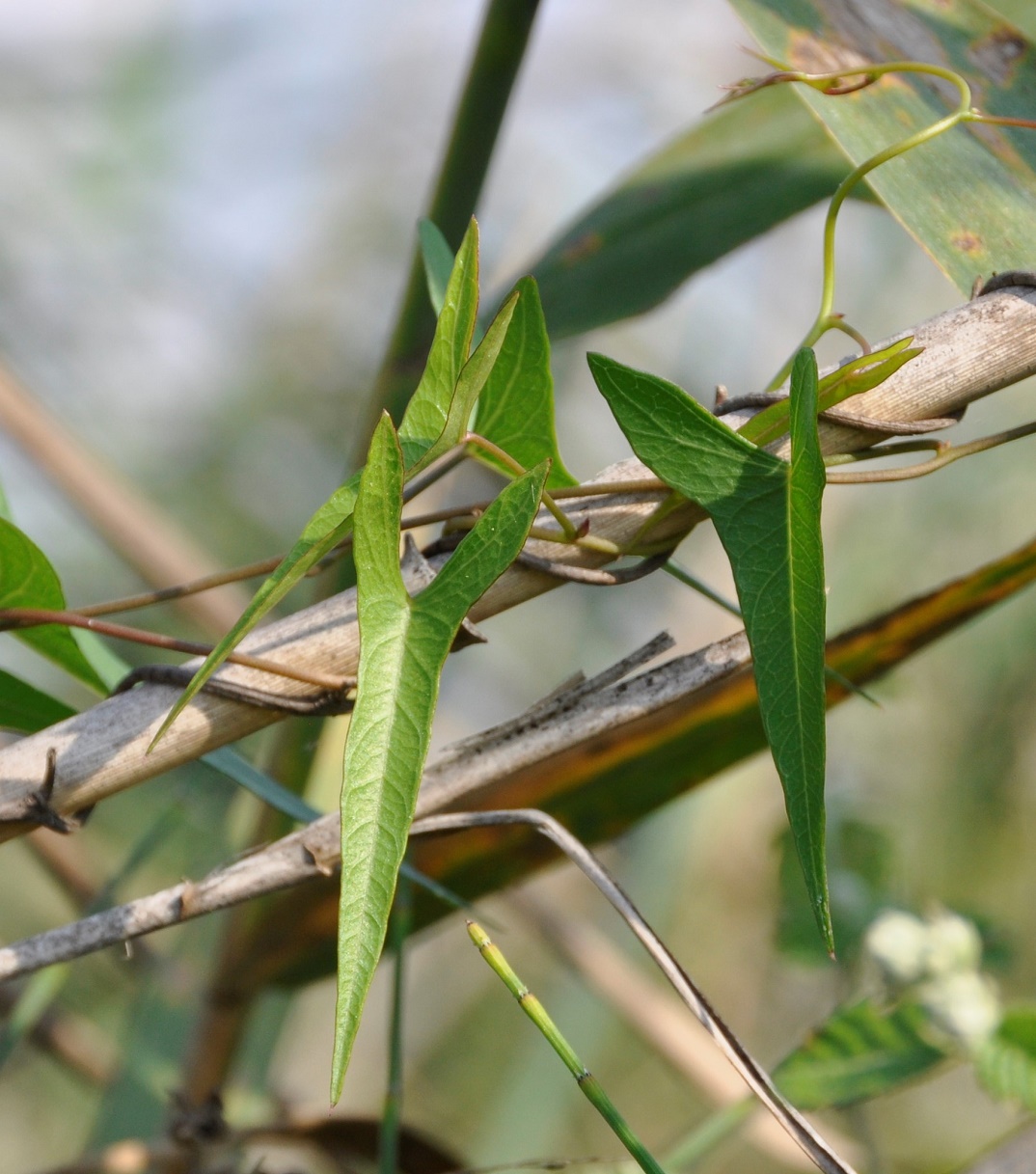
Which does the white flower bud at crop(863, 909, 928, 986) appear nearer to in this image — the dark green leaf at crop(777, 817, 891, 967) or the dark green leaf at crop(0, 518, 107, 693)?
the dark green leaf at crop(777, 817, 891, 967)

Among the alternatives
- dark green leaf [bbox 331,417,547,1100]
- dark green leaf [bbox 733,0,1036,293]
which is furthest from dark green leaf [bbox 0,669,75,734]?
dark green leaf [bbox 733,0,1036,293]

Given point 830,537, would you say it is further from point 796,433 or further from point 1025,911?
point 796,433

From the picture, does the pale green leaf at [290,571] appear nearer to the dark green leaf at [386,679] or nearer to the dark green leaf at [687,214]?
the dark green leaf at [386,679]

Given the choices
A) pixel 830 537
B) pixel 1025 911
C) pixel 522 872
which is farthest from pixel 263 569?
pixel 1025 911

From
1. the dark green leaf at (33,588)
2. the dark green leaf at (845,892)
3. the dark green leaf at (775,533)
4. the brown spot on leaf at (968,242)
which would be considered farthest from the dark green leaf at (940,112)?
the dark green leaf at (845,892)

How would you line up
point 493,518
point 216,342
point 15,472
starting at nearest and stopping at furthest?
point 493,518 → point 15,472 → point 216,342

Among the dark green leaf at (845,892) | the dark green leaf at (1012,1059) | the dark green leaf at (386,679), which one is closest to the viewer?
the dark green leaf at (386,679)
